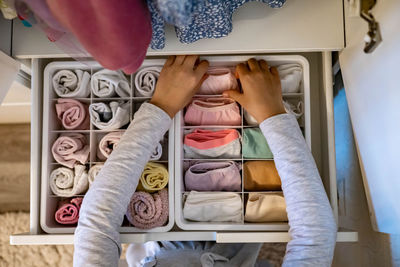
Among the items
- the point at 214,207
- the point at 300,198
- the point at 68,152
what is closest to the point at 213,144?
the point at 214,207

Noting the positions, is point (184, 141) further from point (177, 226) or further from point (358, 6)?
point (358, 6)

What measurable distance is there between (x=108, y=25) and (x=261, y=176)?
24.9 inches

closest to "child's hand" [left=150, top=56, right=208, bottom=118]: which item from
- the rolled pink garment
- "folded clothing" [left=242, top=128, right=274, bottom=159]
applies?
"folded clothing" [left=242, top=128, right=274, bottom=159]

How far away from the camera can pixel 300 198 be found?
0.93m

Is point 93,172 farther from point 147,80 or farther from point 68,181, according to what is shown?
point 147,80

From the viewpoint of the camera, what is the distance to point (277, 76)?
3.46ft

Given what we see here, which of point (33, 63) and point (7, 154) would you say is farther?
point (7, 154)

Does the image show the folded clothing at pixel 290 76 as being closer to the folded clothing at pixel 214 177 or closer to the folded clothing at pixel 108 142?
the folded clothing at pixel 214 177

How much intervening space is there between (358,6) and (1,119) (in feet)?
4.98

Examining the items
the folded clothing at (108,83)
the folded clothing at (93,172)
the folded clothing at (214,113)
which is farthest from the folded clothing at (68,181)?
the folded clothing at (214,113)

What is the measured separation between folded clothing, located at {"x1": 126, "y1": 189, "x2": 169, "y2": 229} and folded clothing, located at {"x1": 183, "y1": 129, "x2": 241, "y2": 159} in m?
0.17

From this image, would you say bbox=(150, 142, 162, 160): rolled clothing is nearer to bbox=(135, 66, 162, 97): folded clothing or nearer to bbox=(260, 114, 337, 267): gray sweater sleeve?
bbox=(135, 66, 162, 97): folded clothing

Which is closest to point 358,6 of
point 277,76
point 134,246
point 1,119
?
point 277,76

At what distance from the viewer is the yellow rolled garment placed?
41.3 inches
